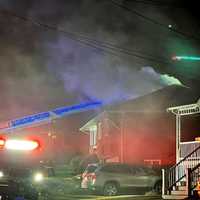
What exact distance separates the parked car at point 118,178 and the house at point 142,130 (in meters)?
5.06

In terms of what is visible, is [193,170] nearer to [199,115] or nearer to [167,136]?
[199,115]

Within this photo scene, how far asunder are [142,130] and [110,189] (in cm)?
912

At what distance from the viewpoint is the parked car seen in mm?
21438

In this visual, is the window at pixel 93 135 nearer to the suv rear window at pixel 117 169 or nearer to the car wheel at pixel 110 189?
the suv rear window at pixel 117 169

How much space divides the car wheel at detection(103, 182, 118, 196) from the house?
625 cm

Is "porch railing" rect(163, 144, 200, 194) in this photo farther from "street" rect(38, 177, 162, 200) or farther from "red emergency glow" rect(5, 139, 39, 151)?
"red emergency glow" rect(5, 139, 39, 151)

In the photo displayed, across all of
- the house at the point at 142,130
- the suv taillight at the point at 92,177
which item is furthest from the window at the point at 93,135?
the suv taillight at the point at 92,177

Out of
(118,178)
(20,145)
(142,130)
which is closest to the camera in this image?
(20,145)

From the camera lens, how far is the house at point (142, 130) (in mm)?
28172

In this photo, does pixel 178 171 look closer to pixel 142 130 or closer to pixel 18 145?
pixel 142 130

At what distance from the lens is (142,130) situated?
30172 millimetres

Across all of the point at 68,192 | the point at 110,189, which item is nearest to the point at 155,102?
the point at 110,189

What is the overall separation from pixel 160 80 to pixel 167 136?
268 inches

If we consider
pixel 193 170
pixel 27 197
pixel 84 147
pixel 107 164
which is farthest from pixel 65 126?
pixel 27 197
